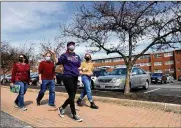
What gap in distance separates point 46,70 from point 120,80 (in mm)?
6527

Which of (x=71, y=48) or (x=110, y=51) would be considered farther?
(x=110, y=51)

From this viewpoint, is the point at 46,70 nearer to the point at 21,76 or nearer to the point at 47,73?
the point at 47,73

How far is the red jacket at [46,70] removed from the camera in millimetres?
8984

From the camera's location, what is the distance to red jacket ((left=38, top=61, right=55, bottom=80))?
8984 millimetres

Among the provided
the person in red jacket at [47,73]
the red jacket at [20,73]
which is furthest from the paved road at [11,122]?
the person in red jacket at [47,73]

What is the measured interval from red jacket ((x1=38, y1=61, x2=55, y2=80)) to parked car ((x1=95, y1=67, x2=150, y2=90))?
616 cm

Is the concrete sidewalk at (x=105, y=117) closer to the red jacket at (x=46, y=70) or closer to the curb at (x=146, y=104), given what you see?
the curb at (x=146, y=104)

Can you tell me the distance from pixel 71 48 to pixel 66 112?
199 cm

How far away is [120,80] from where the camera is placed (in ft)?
48.6

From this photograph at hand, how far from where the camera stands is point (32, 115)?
777cm

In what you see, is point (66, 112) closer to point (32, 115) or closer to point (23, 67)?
point (32, 115)

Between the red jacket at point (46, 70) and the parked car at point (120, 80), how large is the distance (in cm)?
616

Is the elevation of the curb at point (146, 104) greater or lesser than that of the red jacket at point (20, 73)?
lesser

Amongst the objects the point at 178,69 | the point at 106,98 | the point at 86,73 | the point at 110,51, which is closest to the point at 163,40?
the point at 110,51
